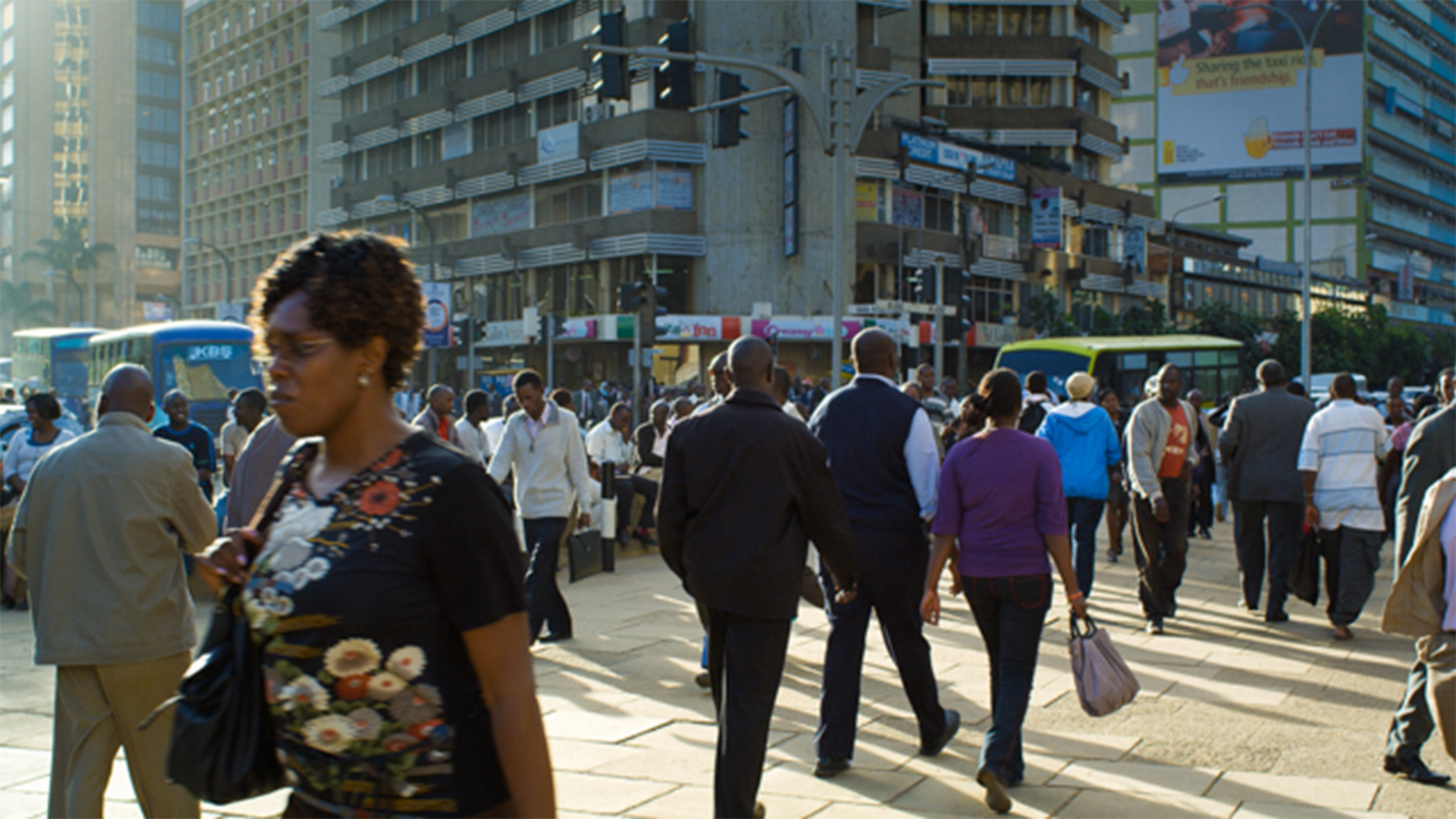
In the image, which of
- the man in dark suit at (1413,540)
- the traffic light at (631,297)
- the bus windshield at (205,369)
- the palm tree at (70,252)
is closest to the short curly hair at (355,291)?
the man in dark suit at (1413,540)

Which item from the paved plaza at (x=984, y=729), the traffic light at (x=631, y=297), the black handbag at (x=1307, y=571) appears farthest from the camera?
the traffic light at (x=631, y=297)

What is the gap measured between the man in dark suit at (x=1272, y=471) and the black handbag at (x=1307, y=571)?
0.22 m

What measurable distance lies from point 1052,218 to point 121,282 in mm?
76748

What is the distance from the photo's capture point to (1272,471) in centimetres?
912

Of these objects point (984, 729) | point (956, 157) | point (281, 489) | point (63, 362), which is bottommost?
point (984, 729)

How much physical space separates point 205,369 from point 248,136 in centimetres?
5482

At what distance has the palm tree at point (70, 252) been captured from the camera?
92.6m

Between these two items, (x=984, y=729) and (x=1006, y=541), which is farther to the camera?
(x=984, y=729)

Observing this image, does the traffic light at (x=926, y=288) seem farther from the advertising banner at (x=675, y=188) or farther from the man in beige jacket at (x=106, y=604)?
the advertising banner at (x=675, y=188)

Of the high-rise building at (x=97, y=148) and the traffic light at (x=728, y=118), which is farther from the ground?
the high-rise building at (x=97, y=148)

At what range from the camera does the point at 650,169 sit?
48188 mm

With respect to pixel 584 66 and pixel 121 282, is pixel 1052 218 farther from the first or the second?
pixel 121 282

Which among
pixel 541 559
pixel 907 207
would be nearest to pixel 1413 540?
pixel 541 559

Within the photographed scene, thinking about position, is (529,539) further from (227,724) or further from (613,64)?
(227,724)
